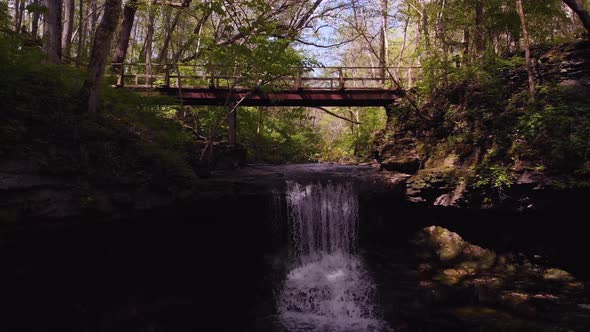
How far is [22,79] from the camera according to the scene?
8.95m

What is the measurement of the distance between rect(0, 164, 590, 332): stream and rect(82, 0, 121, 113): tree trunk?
11.4 ft

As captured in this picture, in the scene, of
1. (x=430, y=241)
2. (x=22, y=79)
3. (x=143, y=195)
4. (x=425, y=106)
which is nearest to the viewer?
(x=22, y=79)

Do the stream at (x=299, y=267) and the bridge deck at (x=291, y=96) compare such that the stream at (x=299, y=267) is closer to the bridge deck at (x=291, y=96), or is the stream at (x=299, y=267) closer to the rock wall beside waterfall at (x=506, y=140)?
the rock wall beside waterfall at (x=506, y=140)

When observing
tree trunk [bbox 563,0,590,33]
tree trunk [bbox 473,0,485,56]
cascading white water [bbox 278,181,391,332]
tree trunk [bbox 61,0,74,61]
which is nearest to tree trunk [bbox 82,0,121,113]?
cascading white water [bbox 278,181,391,332]

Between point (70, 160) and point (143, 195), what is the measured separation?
1.92m

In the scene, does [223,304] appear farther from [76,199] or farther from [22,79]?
[22,79]

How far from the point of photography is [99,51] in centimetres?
967

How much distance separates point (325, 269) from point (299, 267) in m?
0.85

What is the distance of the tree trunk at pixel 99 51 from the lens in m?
9.52

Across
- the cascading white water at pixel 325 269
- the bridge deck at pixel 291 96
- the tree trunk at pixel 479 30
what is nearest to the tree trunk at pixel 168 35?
the bridge deck at pixel 291 96

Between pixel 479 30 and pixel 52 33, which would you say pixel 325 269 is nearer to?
pixel 52 33

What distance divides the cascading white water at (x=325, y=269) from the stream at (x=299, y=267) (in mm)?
38

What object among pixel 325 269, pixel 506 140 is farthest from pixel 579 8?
pixel 325 269

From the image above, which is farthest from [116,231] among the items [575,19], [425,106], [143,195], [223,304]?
[575,19]
